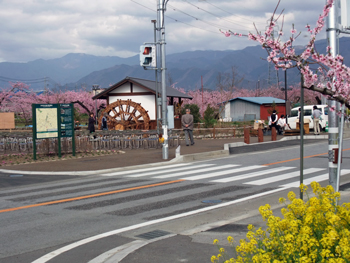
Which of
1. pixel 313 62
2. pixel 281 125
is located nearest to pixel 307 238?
pixel 313 62

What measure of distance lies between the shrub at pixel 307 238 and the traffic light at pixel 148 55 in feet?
46.9

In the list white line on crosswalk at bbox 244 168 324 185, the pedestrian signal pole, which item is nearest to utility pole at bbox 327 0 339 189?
white line on crosswalk at bbox 244 168 324 185

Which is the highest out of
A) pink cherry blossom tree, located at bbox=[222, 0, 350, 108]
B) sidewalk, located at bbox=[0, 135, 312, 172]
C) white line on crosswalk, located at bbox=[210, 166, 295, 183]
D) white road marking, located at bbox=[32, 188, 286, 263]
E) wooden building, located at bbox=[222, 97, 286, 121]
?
wooden building, located at bbox=[222, 97, 286, 121]

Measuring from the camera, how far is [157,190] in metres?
11.2

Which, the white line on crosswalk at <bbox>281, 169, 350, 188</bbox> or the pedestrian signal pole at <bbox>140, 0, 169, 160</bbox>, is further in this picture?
the pedestrian signal pole at <bbox>140, 0, 169, 160</bbox>

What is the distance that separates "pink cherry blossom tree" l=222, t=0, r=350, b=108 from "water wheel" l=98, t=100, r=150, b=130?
89.3 ft

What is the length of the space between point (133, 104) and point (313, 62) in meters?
28.5

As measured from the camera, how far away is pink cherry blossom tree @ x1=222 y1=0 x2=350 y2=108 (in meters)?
4.71

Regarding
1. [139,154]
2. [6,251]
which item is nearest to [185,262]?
[6,251]

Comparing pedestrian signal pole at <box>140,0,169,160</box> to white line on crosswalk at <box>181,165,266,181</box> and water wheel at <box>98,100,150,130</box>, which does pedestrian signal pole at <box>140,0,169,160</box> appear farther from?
water wheel at <box>98,100,150,130</box>

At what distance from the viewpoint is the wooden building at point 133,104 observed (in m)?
33.0

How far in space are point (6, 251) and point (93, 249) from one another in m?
1.26

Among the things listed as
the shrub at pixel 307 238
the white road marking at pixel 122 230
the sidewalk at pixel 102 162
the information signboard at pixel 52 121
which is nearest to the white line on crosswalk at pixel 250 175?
the white road marking at pixel 122 230

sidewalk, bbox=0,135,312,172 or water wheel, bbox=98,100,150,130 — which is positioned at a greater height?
water wheel, bbox=98,100,150,130
